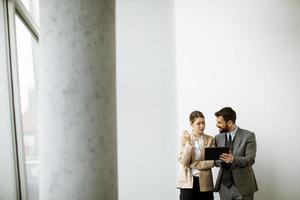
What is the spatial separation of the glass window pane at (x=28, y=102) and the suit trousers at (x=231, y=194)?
2605 mm

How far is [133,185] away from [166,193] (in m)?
0.58

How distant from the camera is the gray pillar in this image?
1.87 meters

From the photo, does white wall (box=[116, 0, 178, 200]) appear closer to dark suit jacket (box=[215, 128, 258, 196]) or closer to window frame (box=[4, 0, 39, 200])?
window frame (box=[4, 0, 39, 200])

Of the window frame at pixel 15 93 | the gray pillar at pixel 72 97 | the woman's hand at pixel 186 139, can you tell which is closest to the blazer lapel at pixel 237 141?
the woman's hand at pixel 186 139

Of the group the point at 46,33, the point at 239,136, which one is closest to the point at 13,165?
the point at 239,136

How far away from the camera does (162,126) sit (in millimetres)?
5973

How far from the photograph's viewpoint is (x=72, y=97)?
1875mm

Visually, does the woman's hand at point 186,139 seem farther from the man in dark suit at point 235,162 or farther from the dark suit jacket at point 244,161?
the dark suit jacket at point 244,161

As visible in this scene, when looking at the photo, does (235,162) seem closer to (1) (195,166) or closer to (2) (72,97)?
(1) (195,166)

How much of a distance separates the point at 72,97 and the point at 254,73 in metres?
4.22

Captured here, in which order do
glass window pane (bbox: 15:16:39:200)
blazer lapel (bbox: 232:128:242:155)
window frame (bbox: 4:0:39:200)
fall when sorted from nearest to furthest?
blazer lapel (bbox: 232:128:242:155)
window frame (bbox: 4:0:39:200)
glass window pane (bbox: 15:16:39:200)

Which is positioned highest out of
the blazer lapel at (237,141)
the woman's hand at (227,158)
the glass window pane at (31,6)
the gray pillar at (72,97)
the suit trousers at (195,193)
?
the glass window pane at (31,6)

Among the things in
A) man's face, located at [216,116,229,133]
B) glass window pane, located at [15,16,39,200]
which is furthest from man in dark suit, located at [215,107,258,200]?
glass window pane, located at [15,16,39,200]

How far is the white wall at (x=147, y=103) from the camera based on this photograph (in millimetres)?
5949
